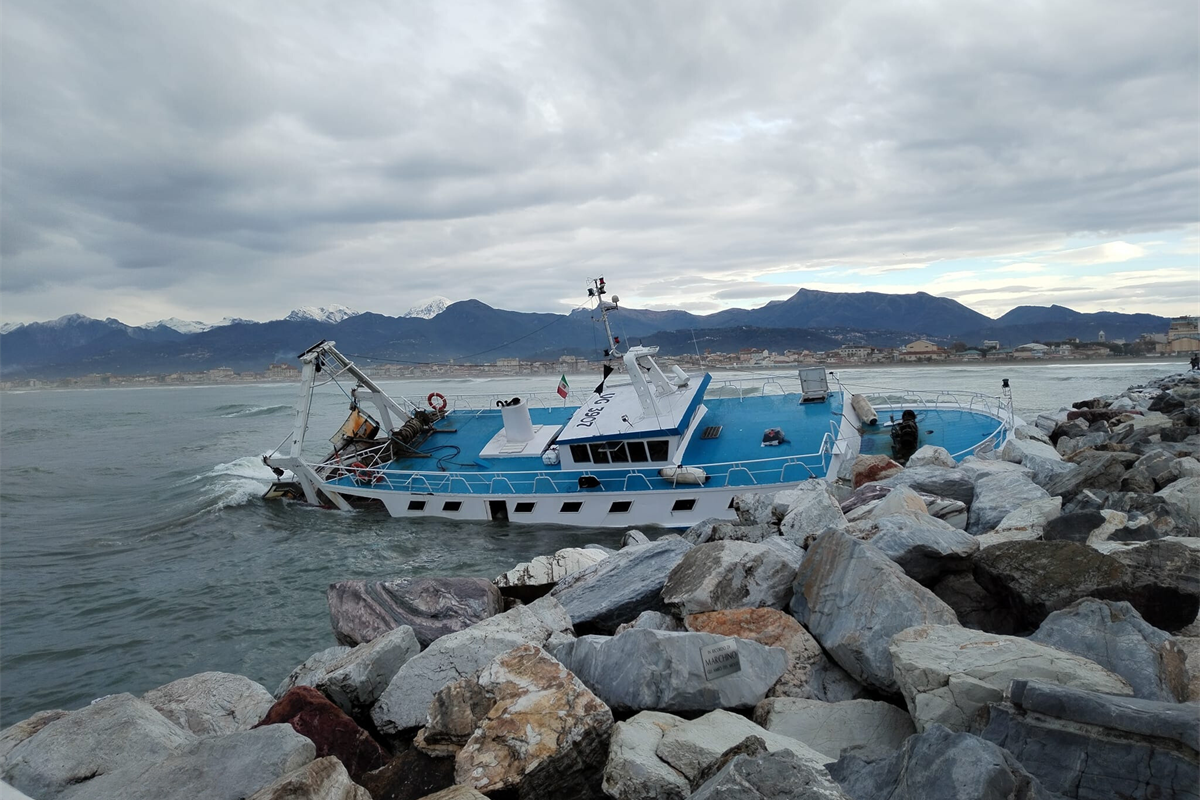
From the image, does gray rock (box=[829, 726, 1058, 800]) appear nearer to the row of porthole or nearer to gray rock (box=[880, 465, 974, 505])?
gray rock (box=[880, 465, 974, 505])

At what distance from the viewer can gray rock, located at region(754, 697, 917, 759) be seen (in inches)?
148

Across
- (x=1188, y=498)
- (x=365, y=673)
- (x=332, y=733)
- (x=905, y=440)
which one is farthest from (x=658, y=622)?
(x=905, y=440)

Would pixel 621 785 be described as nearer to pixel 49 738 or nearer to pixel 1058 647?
pixel 1058 647

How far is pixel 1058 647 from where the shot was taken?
367 centimetres

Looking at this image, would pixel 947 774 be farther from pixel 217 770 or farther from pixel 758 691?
pixel 217 770

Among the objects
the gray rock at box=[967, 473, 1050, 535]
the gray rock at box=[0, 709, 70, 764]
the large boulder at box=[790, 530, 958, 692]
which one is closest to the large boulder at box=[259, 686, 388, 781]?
the gray rock at box=[0, 709, 70, 764]

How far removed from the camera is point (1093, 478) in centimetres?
804

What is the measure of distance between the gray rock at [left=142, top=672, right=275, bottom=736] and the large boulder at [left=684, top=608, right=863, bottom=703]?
4013 mm

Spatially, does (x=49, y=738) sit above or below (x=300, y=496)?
above

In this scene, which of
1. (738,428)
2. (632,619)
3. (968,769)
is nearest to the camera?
(968,769)

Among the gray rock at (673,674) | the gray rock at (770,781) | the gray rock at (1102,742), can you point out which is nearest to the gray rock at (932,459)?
the gray rock at (673,674)

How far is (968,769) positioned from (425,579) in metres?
5.87

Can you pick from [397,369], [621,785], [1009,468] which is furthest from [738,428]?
[397,369]

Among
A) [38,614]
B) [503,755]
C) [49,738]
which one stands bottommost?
[38,614]
